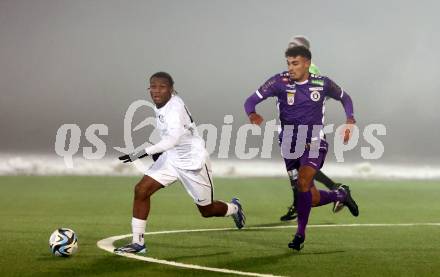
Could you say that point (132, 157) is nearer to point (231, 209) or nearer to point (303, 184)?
point (303, 184)

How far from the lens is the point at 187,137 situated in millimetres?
10656

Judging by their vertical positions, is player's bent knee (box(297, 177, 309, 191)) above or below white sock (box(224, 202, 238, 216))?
above

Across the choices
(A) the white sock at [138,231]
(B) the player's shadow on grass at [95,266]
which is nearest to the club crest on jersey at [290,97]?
(A) the white sock at [138,231]

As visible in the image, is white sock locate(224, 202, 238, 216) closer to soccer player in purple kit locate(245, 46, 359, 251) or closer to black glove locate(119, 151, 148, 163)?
soccer player in purple kit locate(245, 46, 359, 251)

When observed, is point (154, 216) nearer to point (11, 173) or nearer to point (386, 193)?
point (386, 193)

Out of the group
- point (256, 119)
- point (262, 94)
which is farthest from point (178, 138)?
point (262, 94)

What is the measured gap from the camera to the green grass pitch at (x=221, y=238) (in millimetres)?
9039

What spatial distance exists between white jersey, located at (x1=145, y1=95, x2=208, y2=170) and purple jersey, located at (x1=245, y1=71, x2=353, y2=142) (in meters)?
0.87

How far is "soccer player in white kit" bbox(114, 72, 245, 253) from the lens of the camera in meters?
10.1

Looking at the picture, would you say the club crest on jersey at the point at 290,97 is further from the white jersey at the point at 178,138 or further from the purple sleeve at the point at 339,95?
the white jersey at the point at 178,138

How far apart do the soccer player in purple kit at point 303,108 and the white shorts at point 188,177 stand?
2.92ft

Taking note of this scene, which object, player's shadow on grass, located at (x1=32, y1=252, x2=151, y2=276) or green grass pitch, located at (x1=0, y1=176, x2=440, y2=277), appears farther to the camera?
green grass pitch, located at (x1=0, y1=176, x2=440, y2=277)

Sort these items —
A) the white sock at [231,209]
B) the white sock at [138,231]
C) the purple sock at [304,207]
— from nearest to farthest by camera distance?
the white sock at [138,231] → the purple sock at [304,207] → the white sock at [231,209]

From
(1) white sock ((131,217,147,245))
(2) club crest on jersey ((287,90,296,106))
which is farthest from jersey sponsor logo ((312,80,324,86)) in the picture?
(1) white sock ((131,217,147,245))
